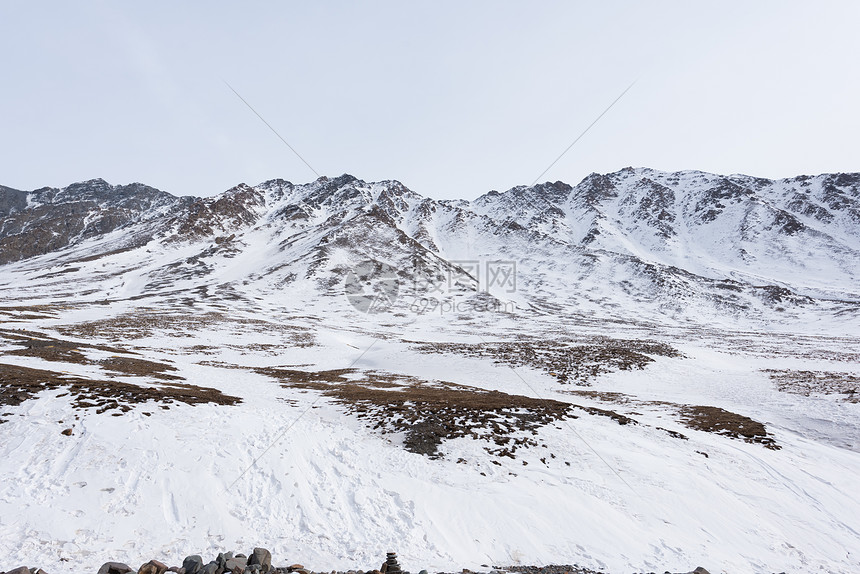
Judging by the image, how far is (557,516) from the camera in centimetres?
1020

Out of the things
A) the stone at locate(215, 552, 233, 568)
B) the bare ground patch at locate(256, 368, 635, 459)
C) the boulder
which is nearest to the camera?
the boulder

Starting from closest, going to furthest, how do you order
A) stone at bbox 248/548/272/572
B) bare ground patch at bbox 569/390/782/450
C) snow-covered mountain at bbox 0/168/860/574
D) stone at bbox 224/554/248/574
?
stone at bbox 224/554/248/574, stone at bbox 248/548/272/572, snow-covered mountain at bbox 0/168/860/574, bare ground patch at bbox 569/390/782/450

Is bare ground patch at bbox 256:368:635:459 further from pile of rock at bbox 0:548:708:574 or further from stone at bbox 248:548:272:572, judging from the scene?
stone at bbox 248:548:272:572

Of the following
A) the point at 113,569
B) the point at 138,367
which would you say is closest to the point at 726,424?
the point at 113,569

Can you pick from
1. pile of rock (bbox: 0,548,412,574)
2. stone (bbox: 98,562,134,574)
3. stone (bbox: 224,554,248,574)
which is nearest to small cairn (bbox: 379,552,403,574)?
pile of rock (bbox: 0,548,412,574)

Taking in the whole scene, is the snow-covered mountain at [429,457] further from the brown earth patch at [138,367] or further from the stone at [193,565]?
the stone at [193,565]

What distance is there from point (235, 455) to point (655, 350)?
139 feet

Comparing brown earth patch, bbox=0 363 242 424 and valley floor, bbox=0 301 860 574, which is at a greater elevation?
brown earth patch, bbox=0 363 242 424

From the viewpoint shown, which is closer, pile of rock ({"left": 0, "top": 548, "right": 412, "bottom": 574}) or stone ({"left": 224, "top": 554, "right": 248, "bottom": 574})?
pile of rock ({"left": 0, "top": 548, "right": 412, "bottom": 574})

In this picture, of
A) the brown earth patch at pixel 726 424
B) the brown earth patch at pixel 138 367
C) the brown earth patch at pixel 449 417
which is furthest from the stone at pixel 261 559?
the brown earth patch at pixel 726 424

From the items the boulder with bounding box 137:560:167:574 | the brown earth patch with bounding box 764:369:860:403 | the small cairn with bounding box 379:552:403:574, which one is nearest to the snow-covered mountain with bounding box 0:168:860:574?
the brown earth patch with bounding box 764:369:860:403

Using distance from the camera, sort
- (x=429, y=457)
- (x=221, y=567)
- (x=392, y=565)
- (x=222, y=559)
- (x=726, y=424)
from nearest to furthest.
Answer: (x=221, y=567)
(x=222, y=559)
(x=392, y=565)
(x=429, y=457)
(x=726, y=424)

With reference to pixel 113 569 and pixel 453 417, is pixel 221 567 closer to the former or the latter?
pixel 113 569

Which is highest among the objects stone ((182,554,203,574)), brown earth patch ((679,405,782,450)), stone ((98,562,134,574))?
stone ((98,562,134,574))
